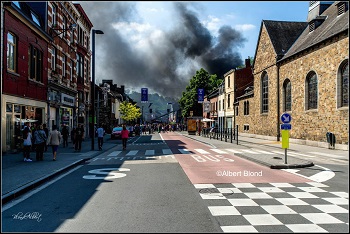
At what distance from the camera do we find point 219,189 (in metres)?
7.66

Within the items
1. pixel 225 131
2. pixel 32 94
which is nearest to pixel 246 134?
pixel 225 131

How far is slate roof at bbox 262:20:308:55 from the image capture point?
31.4 m

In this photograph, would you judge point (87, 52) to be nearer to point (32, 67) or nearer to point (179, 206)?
point (32, 67)

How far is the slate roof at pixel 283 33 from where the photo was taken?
3144 cm

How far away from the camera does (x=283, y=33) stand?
32812mm

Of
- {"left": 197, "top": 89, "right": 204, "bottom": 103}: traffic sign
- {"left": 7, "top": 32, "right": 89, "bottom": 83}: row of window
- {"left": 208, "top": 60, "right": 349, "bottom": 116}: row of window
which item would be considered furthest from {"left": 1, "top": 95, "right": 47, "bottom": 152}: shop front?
{"left": 197, "top": 89, "right": 204, "bottom": 103}: traffic sign

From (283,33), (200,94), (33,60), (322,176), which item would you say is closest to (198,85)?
(200,94)

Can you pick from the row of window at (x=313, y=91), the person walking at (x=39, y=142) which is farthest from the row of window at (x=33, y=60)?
the row of window at (x=313, y=91)

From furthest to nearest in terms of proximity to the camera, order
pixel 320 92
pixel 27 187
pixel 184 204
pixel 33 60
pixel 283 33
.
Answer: pixel 283 33 → pixel 320 92 → pixel 33 60 → pixel 27 187 → pixel 184 204

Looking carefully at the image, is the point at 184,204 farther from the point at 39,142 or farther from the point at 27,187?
the point at 39,142

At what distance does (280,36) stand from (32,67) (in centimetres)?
2469

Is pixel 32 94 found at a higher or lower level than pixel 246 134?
Result: higher

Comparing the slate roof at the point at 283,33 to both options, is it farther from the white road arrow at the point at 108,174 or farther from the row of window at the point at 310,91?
the white road arrow at the point at 108,174
